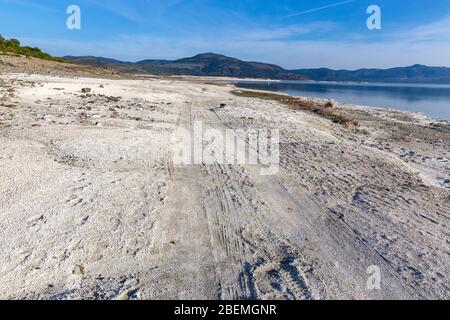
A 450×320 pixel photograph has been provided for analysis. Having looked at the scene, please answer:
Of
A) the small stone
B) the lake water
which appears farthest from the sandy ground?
the lake water

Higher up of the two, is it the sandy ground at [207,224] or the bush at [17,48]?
the bush at [17,48]

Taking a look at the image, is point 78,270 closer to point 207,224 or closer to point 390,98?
point 207,224

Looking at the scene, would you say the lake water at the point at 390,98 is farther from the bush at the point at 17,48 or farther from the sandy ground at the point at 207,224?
the bush at the point at 17,48

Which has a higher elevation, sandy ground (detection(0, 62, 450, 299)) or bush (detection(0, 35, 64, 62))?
bush (detection(0, 35, 64, 62))

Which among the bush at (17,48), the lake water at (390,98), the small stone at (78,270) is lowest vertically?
the small stone at (78,270)

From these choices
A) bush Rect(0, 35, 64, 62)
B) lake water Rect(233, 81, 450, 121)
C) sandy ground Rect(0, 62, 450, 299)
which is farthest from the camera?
bush Rect(0, 35, 64, 62)

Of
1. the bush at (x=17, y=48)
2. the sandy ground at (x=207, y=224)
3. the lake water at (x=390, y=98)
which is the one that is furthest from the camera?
the bush at (x=17, y=48)

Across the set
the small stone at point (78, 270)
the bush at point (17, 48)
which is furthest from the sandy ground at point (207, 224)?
the bush at point (17, 48)

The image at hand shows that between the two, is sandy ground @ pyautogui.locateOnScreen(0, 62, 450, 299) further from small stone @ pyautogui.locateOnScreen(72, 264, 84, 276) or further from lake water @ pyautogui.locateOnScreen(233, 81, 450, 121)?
lake water @ pyautogui.locateOnScreen(233, 81, 450, 121)

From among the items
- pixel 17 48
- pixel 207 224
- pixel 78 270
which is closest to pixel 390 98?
pixel 207 224

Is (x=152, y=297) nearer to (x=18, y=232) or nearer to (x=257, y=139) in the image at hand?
(x=18, y=232)
